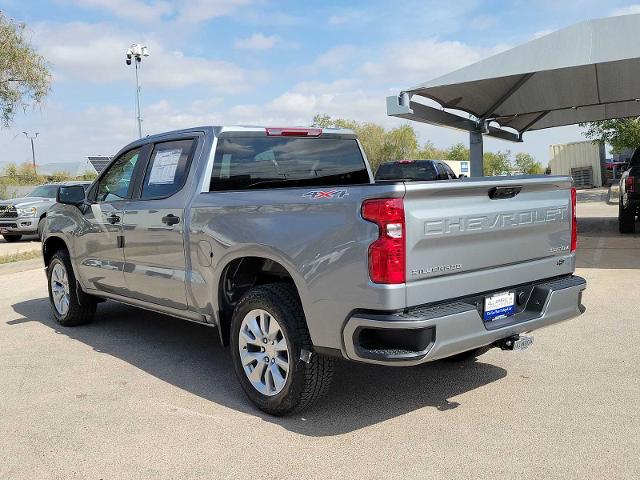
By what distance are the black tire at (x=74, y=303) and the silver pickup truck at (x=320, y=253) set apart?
1.02m

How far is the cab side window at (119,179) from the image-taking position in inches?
220

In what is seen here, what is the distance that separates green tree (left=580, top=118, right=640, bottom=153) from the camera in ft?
88.6

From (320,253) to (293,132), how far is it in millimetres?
1916

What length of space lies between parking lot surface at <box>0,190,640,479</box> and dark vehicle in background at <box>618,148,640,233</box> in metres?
7.01

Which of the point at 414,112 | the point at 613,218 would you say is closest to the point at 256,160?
the point at 414,112

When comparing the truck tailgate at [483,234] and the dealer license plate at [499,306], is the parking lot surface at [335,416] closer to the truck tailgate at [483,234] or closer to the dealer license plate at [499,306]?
the dealer license plate at [499,306]

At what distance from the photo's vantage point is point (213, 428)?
3895 mm

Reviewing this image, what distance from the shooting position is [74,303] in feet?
21.6

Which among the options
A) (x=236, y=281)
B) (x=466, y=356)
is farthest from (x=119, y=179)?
(x=466, y=356)

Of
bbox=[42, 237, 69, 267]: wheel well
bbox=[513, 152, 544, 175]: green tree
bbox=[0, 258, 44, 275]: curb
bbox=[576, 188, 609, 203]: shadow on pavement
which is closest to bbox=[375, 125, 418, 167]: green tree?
bbox=[513, 152, 544, 175]: green tree

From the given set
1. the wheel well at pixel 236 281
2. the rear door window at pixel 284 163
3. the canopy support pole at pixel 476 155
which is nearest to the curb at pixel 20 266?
the rear door window at pixel 284 163

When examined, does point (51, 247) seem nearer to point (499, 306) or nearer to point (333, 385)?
point (333, 385)

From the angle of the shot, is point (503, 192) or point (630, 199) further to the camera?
point (630, 199)

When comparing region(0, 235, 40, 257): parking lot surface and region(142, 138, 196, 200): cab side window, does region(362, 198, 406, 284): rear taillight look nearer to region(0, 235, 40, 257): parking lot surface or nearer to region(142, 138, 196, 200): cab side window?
region(142, 138, 196, 200): cab side window
